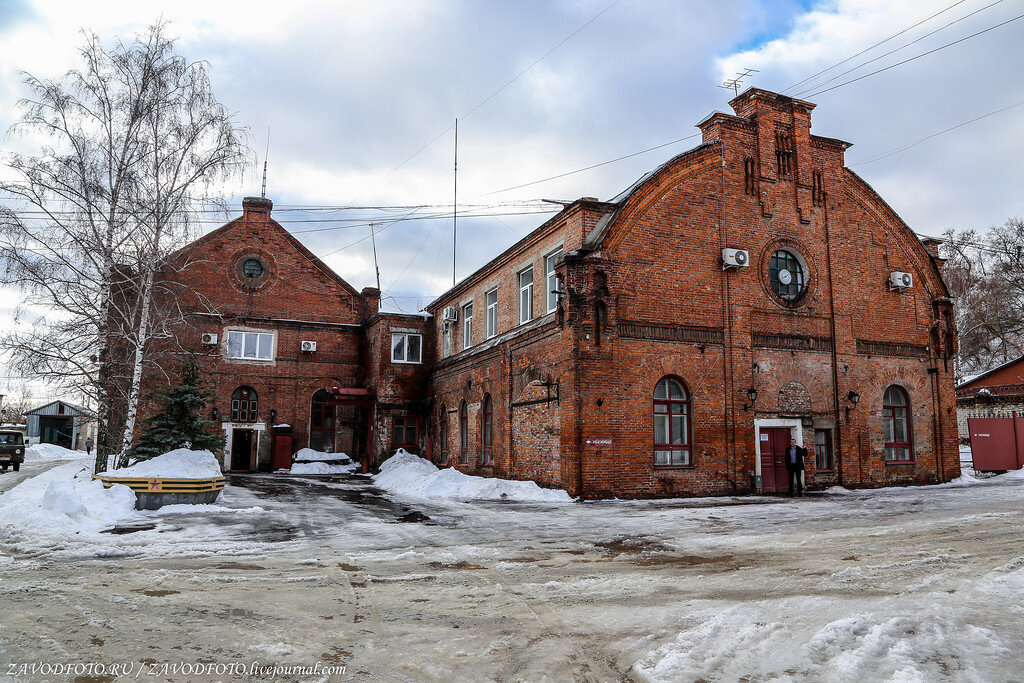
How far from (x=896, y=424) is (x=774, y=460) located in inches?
193

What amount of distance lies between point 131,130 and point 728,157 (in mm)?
16243

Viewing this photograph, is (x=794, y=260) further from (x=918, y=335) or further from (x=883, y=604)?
(x=883, y=604)

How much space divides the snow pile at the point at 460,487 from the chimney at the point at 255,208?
48.7 feet

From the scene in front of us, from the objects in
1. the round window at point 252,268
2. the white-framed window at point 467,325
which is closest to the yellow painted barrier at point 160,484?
the white-framed window at point 467,325

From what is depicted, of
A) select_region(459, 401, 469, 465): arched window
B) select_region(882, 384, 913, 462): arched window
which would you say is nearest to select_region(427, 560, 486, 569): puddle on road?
select_region(459, 401, 469, 465): arched window

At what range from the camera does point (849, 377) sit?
777 inches

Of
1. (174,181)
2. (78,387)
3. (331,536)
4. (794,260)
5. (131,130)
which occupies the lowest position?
(331,536)

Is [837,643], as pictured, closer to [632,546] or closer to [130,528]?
[632,546]

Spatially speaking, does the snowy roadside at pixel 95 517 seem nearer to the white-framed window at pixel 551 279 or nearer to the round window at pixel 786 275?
the white-framed window at pixel 551 279

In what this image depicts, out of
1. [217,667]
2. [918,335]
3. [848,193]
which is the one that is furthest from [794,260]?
[217,667]

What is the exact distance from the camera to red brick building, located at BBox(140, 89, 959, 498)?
17.2 m

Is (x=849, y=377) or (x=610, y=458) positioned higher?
(x=849, y=377)

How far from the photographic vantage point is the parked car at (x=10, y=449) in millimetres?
32000

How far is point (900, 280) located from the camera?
819 inches
